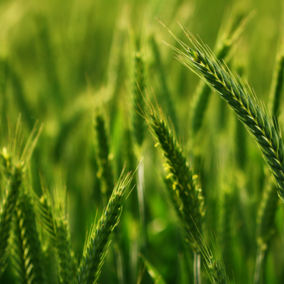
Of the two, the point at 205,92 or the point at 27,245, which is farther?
the point at 205,92

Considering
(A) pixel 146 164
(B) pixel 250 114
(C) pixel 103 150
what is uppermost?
(C) pixel 103 150

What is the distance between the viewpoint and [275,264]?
1.22 metres

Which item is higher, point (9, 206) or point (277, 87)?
point (9, 206)

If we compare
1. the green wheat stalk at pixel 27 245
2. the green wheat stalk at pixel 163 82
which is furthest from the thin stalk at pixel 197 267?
the green wheat stalk at pixel 163 82

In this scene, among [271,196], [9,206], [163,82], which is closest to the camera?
[9,206]

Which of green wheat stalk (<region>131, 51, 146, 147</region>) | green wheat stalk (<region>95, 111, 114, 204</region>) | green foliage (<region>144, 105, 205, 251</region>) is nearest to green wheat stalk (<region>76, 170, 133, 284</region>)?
green foliage (<region>144, 105, 205, 251</region>)

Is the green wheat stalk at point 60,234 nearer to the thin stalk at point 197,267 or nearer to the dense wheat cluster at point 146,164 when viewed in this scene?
the dense wheat cluster at point 146,164

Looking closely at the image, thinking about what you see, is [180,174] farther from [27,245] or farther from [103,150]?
[27,245]

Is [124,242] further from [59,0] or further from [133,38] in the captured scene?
[59,0]

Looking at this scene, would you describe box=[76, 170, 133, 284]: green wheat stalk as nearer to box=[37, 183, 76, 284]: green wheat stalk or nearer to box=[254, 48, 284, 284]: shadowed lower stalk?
box=[37, 183, 76, 284]: green wheat stalk

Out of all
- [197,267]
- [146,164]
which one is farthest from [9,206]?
[146,164]

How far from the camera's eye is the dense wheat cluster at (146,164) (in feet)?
2.16

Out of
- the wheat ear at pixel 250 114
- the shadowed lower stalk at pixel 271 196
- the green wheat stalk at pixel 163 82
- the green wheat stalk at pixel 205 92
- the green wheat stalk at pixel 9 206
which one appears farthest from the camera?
the green wheat stalk at pixel 163 82

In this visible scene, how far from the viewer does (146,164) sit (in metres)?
1.62
